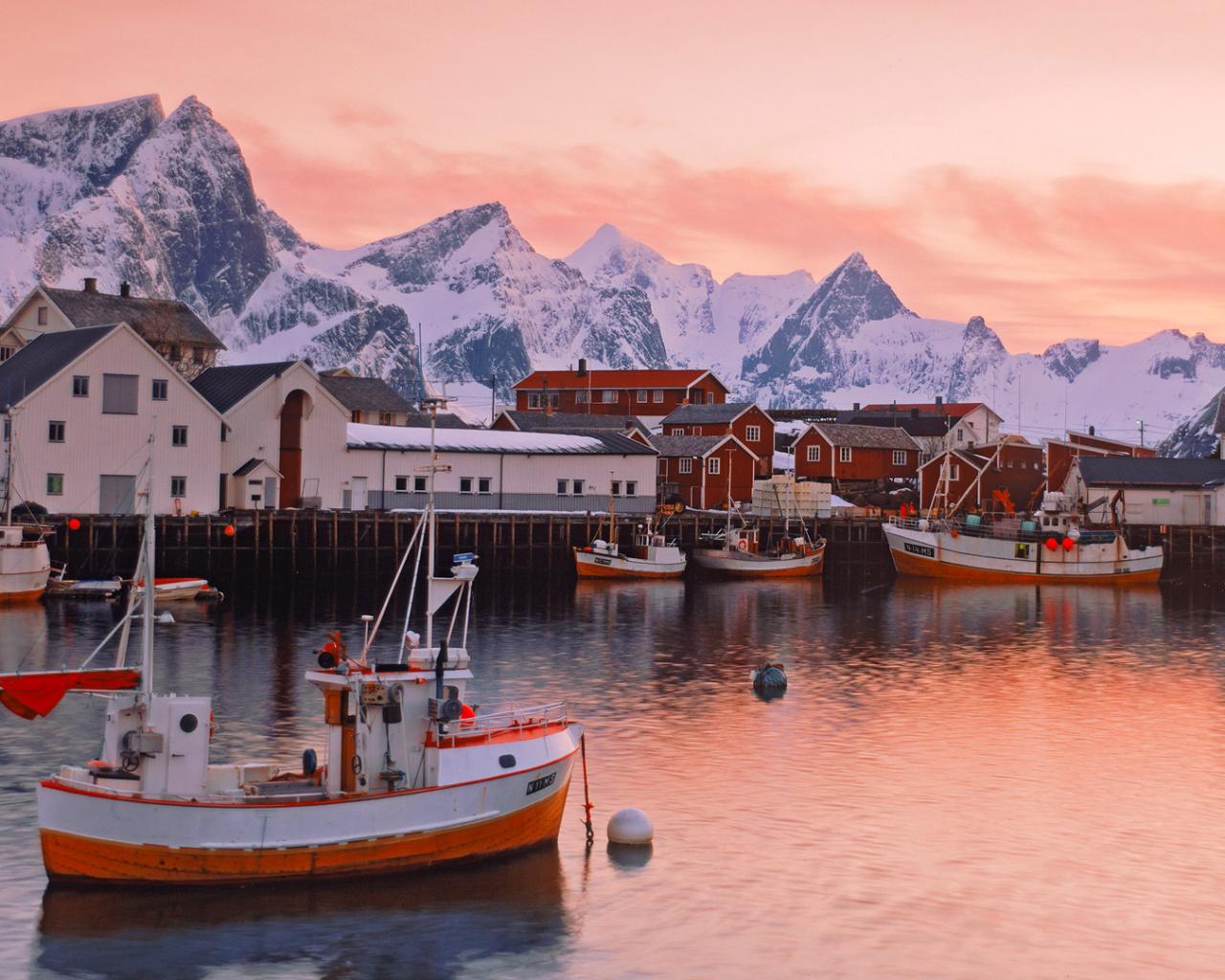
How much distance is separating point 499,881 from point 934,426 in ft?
552

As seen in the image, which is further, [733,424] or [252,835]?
[733,424]

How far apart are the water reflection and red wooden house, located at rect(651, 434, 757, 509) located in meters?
104

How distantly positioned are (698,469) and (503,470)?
2812cm

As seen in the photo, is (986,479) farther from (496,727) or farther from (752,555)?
(496,727)

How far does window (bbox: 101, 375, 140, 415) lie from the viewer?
8694 centimetres

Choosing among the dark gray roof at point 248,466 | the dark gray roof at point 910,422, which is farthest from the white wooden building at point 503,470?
the dark gray roof at point 910,422

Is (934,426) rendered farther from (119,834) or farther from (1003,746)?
(119,834)

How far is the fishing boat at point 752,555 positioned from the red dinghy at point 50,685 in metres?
77.2

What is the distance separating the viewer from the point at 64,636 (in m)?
60.7

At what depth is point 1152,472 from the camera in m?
120

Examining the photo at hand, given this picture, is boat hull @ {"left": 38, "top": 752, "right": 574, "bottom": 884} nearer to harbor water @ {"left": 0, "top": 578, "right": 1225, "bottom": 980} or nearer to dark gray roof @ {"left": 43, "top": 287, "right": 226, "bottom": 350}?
harbor water @ {"left": 0, "top": 578, "right": 1225, "bottom": 980}

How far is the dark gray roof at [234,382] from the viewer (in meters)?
95.6

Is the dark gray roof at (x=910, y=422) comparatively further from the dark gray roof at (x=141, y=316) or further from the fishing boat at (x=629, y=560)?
the fishing boat at (x=629, y=560)

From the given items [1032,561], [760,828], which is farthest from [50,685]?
[1032,561]
